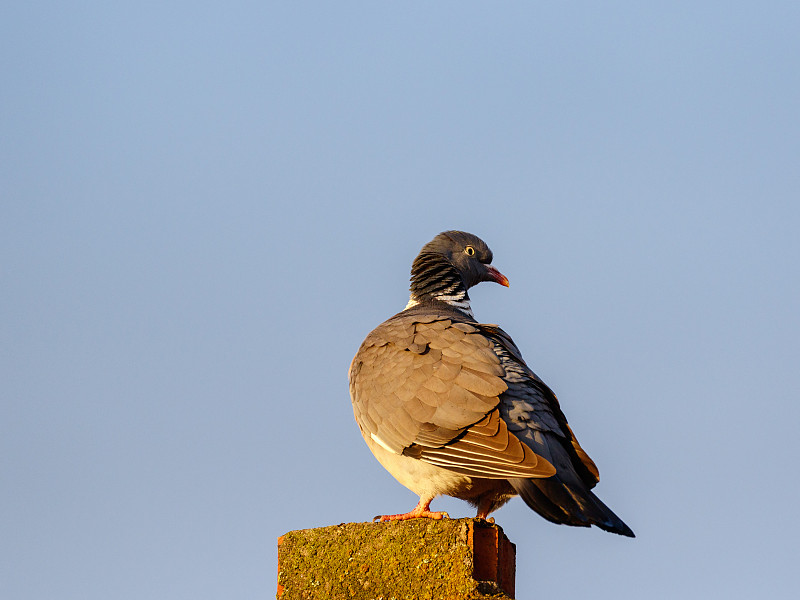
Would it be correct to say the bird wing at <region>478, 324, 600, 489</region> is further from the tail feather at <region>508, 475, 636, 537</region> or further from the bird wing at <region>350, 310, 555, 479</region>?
the tail feather at <region>508, 475, 636, 537</region>

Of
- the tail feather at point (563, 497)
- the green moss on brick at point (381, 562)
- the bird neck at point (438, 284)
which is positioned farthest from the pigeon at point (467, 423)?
the bird neck at point (438, 284)

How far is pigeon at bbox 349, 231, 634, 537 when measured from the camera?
4.73 m

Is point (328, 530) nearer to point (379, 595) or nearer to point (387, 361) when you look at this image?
point (379, 595)

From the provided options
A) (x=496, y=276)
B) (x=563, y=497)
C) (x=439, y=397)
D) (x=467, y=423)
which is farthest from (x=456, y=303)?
(x=563, y=497)

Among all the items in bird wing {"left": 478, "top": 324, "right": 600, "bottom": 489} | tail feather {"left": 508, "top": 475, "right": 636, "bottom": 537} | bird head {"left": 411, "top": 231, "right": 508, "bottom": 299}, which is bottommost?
tail feather {"left": 508, "top": 475, "right": 636, "bottom": 537}

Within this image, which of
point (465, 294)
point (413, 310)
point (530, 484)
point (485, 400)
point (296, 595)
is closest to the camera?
point (296, 595)

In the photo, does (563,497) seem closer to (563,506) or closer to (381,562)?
(563,506)

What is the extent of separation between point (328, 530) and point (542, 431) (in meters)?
1.50

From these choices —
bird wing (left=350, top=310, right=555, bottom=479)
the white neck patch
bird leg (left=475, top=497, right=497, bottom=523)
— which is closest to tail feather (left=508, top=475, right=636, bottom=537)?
bird wing (left=350, top=310, right=555, bottom=479)

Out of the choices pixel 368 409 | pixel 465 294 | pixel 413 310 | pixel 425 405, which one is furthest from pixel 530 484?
pixel 465 294

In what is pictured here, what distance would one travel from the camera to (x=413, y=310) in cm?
677

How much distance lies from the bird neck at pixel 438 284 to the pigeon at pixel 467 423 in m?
0.86

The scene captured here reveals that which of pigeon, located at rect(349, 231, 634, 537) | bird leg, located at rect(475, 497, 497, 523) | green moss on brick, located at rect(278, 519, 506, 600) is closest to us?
green moss on brick, located at rect(278, 519, 506, 600)

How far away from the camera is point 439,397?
531 cm
